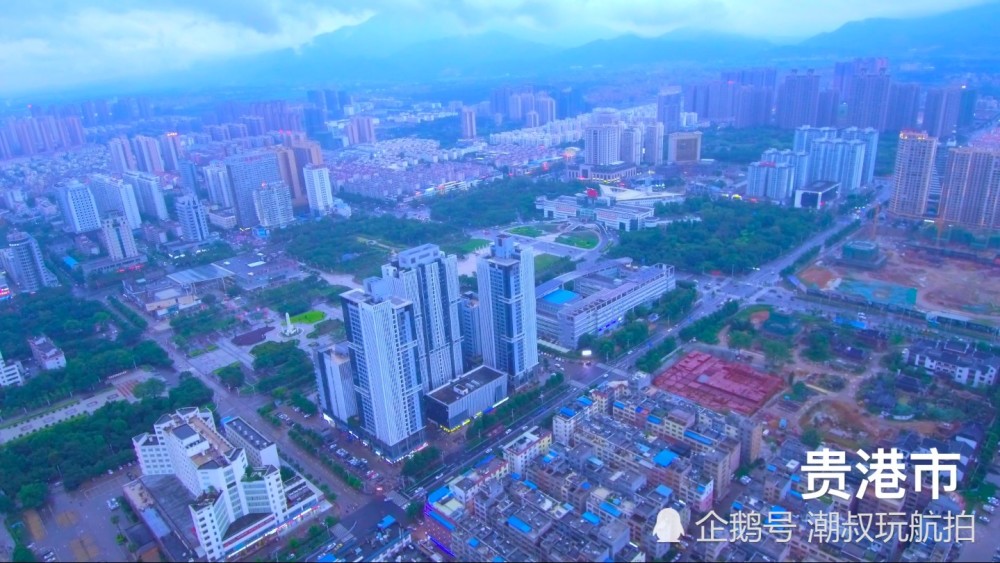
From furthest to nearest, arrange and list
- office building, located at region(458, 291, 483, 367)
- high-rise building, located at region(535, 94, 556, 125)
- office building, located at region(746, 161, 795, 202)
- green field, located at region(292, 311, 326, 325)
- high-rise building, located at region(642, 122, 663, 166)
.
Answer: high-rise building, located at region(535, 94, 556, 125), high-rise building, located at region(642, 122, 663, 166), office building, located at region(746, 161, 795, 202), green field, located at region(292, 311, 326, 325), office building, located at region(458, 291, 483, 367)

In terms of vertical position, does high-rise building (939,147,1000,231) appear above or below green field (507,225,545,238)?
above

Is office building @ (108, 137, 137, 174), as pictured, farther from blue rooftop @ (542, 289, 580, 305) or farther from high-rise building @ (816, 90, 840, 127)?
high-rise building @ (816, 90, 840, 127)

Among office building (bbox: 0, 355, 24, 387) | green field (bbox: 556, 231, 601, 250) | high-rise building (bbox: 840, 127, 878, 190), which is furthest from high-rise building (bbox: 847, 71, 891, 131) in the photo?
office building (bbox: 0, 355, 24, 387)

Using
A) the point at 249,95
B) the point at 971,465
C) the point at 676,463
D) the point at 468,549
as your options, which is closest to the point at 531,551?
the point at 468,549

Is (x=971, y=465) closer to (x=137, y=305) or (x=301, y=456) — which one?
(x=301, y=456)

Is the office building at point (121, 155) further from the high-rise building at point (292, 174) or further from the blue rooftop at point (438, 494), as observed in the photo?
the blue rooftop at point (438, 494)

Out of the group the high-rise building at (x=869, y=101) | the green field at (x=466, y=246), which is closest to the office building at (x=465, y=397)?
the green field at (x=466, y=246)

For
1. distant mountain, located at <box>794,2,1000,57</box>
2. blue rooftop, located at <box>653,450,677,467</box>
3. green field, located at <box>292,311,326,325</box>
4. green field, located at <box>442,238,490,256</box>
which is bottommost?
green field, located at <box>292,311,326,325</box>
